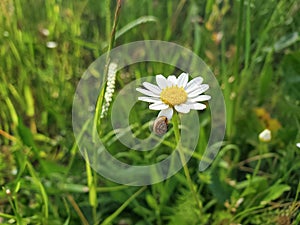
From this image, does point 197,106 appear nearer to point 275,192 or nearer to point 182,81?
point 182,81

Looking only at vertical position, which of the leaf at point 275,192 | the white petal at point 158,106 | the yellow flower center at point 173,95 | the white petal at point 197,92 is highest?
the white petal at point 197,92

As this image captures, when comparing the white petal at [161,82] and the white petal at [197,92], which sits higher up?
the white petal at [161,82]

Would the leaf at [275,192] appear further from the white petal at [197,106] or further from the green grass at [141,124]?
the white petal at [197,106]

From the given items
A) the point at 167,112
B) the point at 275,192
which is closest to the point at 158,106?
the point at 167,112

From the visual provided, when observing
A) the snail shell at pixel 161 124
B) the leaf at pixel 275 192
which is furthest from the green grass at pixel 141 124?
the snail shell at pixel 161 124

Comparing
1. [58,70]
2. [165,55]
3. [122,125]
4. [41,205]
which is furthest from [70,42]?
[41,205]

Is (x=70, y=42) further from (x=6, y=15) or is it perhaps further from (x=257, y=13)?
(x=257, y=13)
